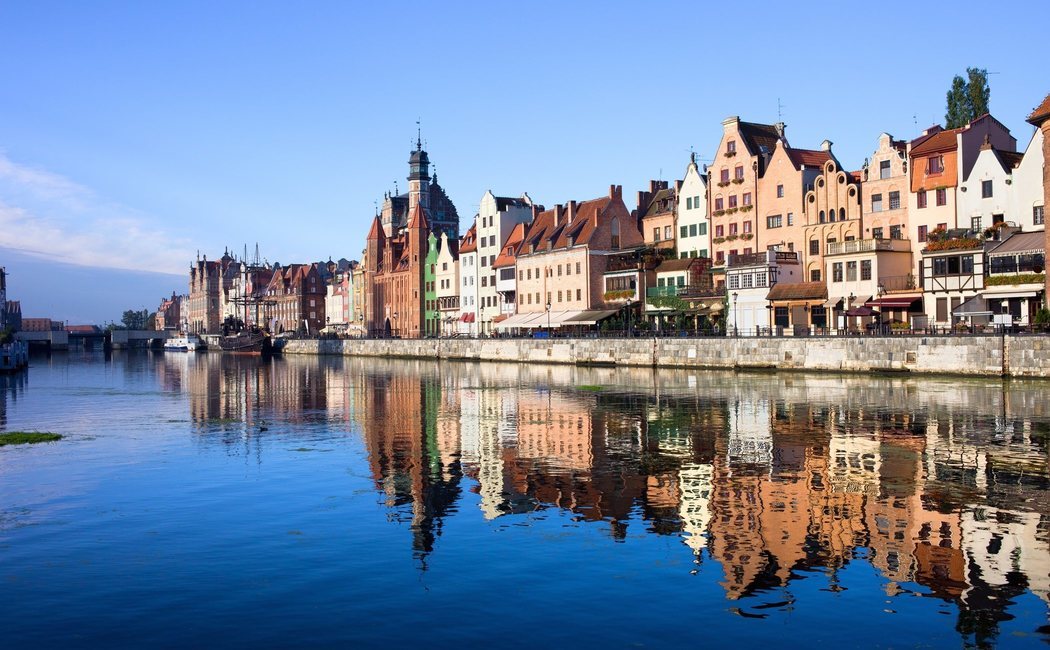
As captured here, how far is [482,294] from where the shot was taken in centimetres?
12031

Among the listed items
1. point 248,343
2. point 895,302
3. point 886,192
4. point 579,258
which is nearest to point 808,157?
point 886,192

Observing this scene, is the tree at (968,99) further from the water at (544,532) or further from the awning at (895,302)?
the water at (544,532)

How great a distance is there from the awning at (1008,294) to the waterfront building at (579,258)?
118 ft

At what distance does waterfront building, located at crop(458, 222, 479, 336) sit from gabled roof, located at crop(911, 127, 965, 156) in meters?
62.0

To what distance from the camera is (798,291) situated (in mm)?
74312

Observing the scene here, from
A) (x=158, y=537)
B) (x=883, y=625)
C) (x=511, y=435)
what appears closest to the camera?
(x=883, y=625)

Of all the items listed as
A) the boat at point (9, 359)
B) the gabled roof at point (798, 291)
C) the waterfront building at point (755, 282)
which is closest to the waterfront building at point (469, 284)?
the waterfront building at point (755, 282)

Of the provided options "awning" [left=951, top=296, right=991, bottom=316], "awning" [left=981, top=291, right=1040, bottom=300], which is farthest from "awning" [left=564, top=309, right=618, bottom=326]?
"awning" [left=981, top=291, right=1040, bottom=300]

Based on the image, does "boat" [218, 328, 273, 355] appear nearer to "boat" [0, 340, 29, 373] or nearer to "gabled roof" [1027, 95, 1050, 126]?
"boat" [0, 340, 29, 373]

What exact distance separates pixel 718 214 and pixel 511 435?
54744 mm

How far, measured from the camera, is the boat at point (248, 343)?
160 metres

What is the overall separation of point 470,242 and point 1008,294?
252ft

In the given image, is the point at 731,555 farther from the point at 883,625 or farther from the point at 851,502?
the point at 851,502

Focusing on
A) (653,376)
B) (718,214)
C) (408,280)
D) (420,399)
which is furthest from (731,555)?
(408,280)
